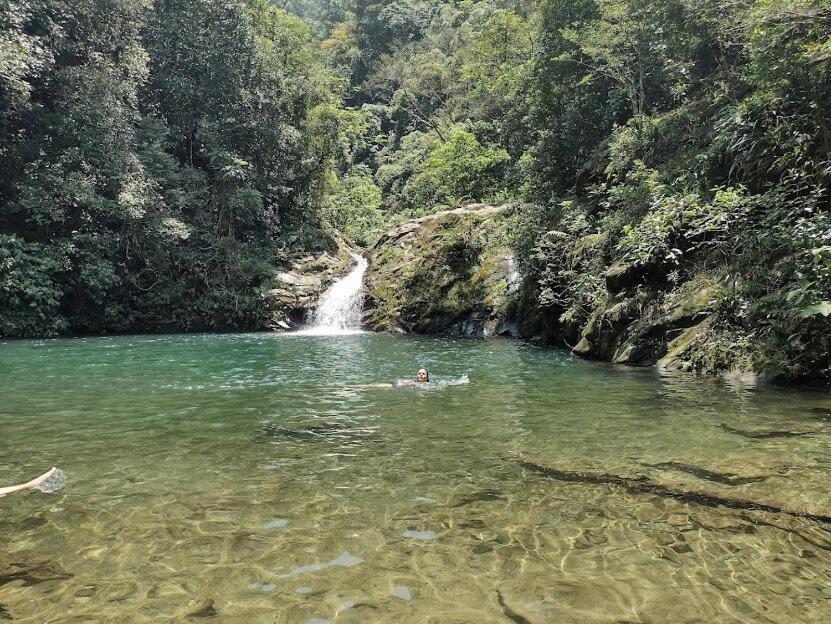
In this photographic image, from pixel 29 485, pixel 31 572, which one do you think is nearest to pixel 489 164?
pixel 29 485

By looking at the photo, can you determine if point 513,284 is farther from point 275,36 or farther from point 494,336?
point 275,36

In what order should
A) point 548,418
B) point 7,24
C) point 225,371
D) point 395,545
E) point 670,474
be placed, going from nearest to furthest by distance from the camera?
1. point 395,545
2. point 670,474
3. point 548,418
4. point 225,371
5. point 7,24

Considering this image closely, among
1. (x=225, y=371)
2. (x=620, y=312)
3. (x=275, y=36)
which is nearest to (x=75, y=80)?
(x=275, y=36)

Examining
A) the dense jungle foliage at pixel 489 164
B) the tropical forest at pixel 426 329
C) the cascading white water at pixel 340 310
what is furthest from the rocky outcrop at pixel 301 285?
the dense jungle foliage at pixel 489 164

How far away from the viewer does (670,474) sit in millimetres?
5398

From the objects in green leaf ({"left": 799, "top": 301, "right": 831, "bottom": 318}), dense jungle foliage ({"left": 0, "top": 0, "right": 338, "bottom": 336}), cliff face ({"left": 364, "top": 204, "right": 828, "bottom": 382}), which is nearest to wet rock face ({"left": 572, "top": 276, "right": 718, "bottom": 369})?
cliff face ({"left": 364, "top": 204, "right": 828, "bottom": 382})

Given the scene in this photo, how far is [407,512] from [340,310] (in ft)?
71.7

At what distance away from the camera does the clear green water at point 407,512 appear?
10.8 feet

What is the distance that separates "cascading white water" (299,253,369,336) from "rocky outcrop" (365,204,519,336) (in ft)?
2.15

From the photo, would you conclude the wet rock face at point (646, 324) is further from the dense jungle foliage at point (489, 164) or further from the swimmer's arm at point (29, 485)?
the swimmer's arm at point (29, 485)

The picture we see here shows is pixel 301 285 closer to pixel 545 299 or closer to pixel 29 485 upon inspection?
pixel 545 299

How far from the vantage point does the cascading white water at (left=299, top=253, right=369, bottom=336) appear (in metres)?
25.5

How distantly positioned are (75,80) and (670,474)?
85.1ft

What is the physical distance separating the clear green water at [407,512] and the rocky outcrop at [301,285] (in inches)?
670
